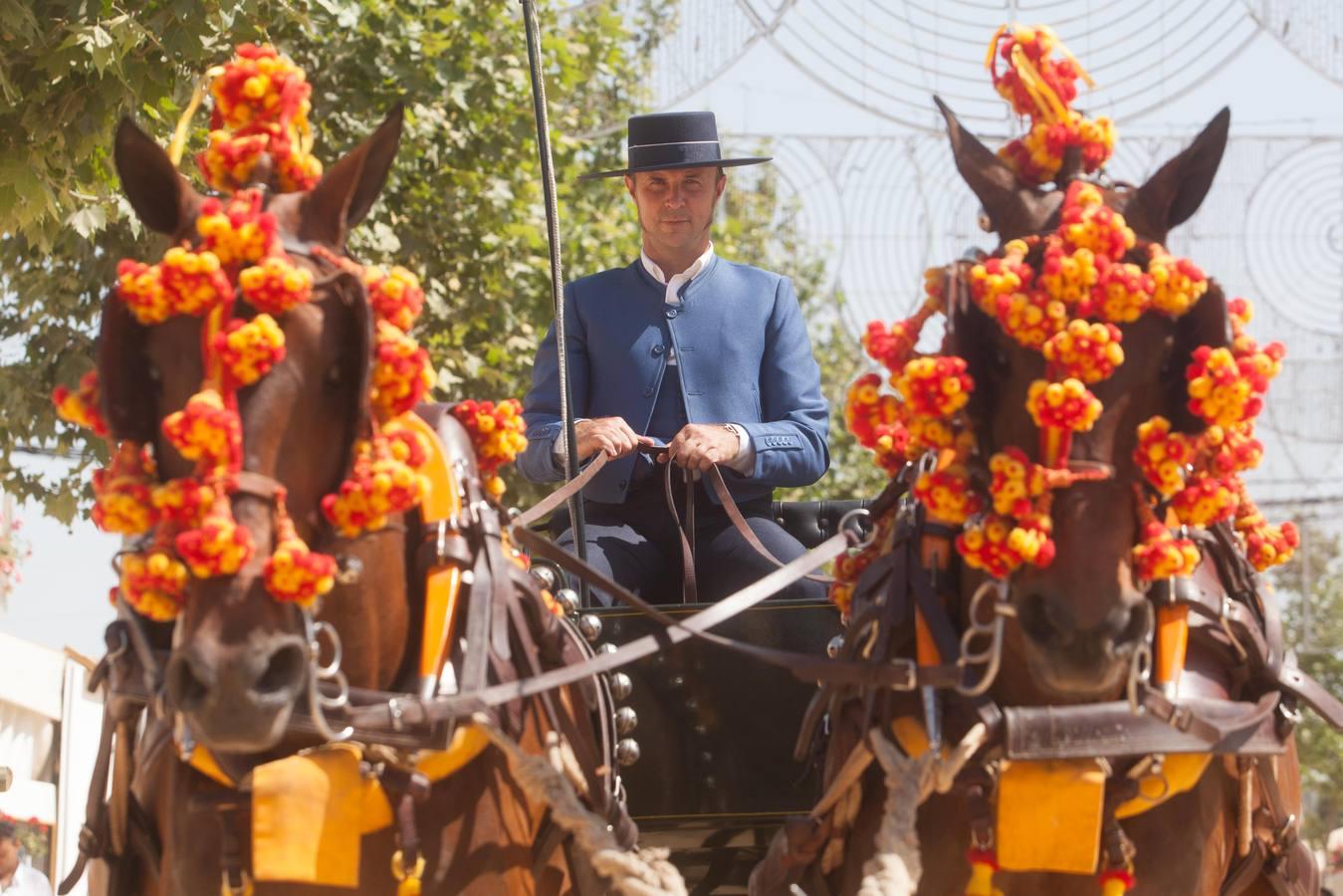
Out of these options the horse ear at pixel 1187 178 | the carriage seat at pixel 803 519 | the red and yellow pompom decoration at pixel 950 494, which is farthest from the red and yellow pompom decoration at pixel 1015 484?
the carriage seat at pixel 803 519

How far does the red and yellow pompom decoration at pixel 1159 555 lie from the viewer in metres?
3.92

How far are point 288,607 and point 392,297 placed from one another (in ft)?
2.35

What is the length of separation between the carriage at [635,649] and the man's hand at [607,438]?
1.21 m

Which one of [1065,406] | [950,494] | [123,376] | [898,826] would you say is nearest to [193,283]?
[123,376]

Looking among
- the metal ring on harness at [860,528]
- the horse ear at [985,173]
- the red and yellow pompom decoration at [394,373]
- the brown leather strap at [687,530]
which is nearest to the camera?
the red and yellow pompom decoration at [394,373]

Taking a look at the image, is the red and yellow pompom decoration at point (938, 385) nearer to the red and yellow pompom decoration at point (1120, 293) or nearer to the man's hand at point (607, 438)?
the red and yellow pompom decoration at point (1120, 293)

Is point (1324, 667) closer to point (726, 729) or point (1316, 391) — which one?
point (1316, 391)

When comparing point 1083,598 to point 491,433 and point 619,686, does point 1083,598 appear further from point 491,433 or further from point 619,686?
point 619,686

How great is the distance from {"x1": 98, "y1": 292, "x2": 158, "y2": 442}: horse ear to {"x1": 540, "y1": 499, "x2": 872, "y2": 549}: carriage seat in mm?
2679

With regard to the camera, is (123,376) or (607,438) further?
(607,438)

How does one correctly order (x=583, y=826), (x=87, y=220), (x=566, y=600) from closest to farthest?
(x=583, y=826) → (x=566, y=600) → (x=87, y=220)

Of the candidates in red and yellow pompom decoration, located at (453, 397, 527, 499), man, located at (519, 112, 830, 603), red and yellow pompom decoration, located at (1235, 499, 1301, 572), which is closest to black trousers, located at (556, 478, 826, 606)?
man, located at (519, 112, 830, 603)

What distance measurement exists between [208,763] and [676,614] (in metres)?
1.87

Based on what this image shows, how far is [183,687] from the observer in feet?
12.1
